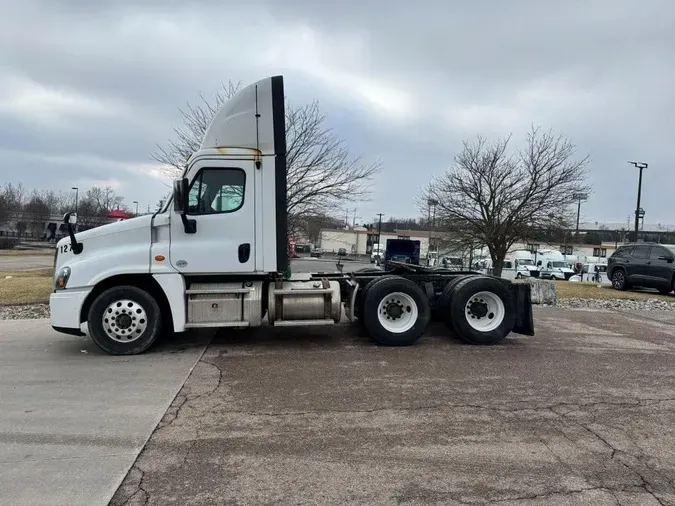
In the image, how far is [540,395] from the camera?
546 centimetres

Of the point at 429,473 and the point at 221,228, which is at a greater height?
the point at 221,228

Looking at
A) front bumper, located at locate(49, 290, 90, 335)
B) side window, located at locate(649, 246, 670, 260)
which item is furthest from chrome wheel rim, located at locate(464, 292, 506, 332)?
side window, located at locate(649, 246, 670, 260)

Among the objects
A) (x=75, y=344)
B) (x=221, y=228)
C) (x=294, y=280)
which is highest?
(x=221, y=228)

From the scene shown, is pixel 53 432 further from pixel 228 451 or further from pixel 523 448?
pixel 523 448

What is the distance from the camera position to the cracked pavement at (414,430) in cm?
346

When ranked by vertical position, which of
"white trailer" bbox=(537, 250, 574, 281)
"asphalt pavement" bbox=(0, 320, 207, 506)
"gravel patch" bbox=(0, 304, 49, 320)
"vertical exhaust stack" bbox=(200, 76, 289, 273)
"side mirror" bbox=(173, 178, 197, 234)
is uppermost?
"vertical exhaust stack" bbox=(200, 76, 289, 273)

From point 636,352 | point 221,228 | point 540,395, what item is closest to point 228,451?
point 540,395

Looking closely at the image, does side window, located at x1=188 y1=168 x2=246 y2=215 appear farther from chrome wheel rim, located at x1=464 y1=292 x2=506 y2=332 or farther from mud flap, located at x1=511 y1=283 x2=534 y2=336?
mud flap, located at x1=511 y1=283 x2=534 y2=336

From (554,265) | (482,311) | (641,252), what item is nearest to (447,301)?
(482,311)

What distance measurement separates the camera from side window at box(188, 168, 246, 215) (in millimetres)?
7199

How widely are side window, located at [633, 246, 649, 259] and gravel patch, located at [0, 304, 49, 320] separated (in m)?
18.1

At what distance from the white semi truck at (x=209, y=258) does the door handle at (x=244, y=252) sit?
0.05 ft

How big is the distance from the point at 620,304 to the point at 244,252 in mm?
11851

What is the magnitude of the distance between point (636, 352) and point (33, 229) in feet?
275
